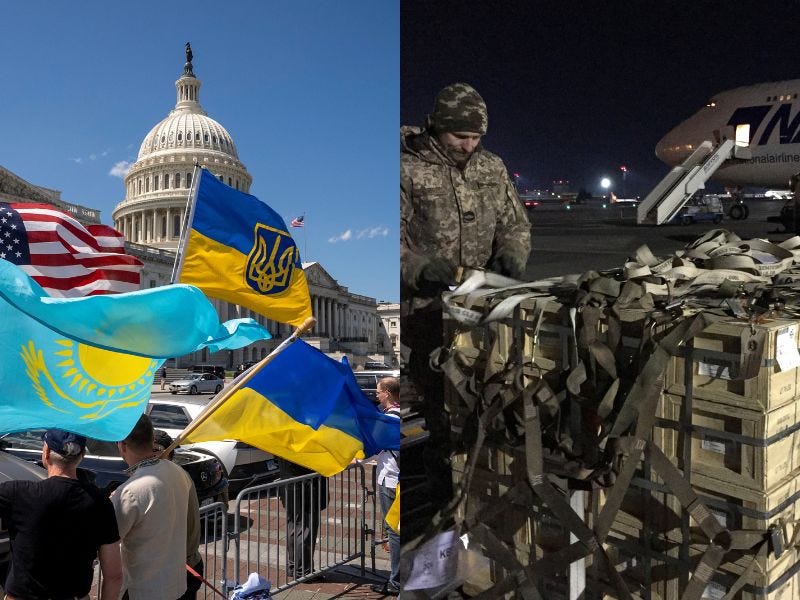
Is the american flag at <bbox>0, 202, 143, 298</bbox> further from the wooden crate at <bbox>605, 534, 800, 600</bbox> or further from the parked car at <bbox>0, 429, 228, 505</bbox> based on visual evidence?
the wooden crate at <bbox>605, 534, 800, 600</bbox>

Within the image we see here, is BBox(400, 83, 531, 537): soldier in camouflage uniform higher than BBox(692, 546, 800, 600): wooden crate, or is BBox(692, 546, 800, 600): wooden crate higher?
BBox(400, 83, 531, 537): soldier in camouflage uniform

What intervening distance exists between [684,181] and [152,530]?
263 cm

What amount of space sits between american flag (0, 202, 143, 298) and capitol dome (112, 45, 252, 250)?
66.9m

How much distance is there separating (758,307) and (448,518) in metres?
0.95

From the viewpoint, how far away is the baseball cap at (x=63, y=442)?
2904mm

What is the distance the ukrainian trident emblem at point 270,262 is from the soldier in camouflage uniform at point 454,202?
3.34m

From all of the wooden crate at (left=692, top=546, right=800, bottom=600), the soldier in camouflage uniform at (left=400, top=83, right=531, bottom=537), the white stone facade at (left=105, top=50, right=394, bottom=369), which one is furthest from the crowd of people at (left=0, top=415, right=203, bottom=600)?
the white stone facade at (left=105, top=50, right=394, bottom=369)

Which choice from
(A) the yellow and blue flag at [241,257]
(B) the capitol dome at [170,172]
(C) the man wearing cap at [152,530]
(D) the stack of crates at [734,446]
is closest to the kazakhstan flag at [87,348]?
(C) the man wearing cap at [152,530]

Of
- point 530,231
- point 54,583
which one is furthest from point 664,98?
point 54,583

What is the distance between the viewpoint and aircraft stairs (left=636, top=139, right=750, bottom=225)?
163 cm

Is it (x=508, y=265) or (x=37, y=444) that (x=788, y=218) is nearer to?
(x=508, y=265)

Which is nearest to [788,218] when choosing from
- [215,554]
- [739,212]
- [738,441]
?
[739,212]

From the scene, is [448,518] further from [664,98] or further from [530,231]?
[664,98]

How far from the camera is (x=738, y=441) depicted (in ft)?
4.55
